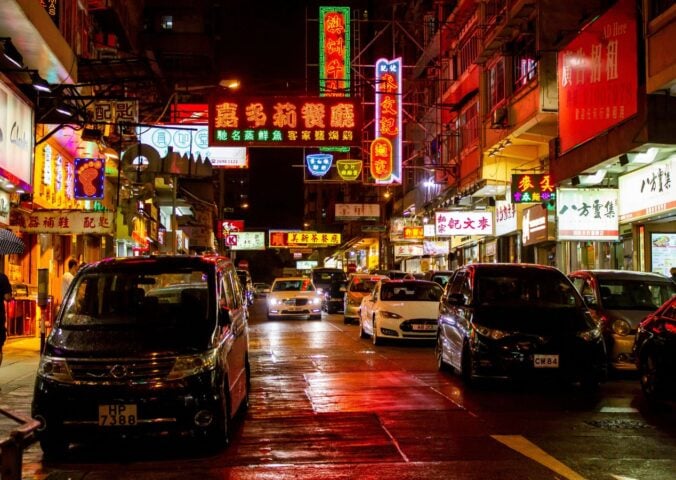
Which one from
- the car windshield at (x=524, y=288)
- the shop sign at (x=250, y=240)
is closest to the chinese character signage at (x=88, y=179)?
the car windshield at (x=524, y=288)

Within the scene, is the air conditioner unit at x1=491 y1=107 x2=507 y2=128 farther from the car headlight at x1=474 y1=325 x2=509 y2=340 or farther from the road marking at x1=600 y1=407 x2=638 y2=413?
the road marking at x1=600 y1=407 x2=638 y2=413

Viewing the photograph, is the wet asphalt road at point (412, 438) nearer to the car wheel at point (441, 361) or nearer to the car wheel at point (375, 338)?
the car wheel at point (441, 361)

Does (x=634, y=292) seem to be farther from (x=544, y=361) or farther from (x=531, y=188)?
(x=531, y=188)

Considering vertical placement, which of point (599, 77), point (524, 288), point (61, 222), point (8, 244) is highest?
point (599, 77)

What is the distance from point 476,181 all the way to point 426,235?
8510mm

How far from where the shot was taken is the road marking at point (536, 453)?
644cm

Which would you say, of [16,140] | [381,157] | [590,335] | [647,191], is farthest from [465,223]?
[590,335]

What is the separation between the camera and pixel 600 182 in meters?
19.6

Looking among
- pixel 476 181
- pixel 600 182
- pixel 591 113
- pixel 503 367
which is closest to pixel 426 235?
pixel 476 181

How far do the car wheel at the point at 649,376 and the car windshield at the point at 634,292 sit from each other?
318 cm

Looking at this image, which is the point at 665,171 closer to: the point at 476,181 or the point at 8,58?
the point at 476,181

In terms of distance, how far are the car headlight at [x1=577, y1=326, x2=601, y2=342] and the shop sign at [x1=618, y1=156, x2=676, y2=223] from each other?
641cm

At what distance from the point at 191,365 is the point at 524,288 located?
6.67 metres

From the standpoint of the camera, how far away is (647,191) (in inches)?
693
